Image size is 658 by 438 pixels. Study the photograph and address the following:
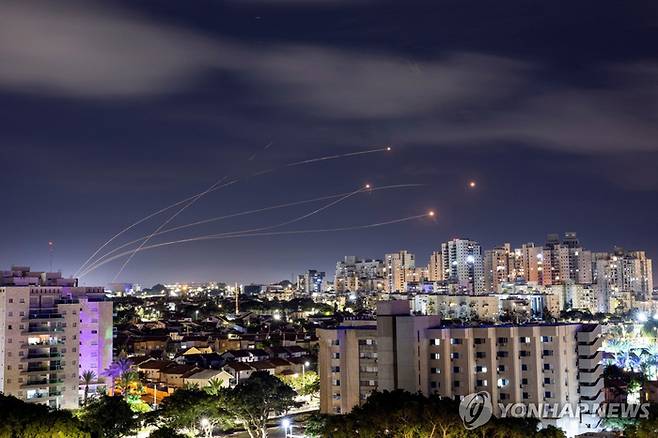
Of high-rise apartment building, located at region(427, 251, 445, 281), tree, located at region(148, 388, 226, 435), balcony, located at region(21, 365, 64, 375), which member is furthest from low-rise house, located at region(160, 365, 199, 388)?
high-rise apartment building, located at region(427, 251, 445, 281)

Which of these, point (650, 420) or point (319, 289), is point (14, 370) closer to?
point (650, 420)

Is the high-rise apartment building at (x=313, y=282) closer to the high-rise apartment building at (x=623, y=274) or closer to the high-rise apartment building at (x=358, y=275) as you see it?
the high-rise apartment building at (x=358, y=275)

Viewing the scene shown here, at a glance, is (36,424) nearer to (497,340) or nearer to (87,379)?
(87,379)

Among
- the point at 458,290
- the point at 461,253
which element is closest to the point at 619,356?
the point at 458,290

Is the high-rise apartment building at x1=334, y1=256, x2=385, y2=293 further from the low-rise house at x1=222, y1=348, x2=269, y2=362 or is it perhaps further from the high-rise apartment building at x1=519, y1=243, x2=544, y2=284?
the low-rise house at x1=222, y1=348, x2=269, y2=362

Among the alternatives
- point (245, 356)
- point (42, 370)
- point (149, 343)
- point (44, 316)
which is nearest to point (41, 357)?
point (42, 370)
